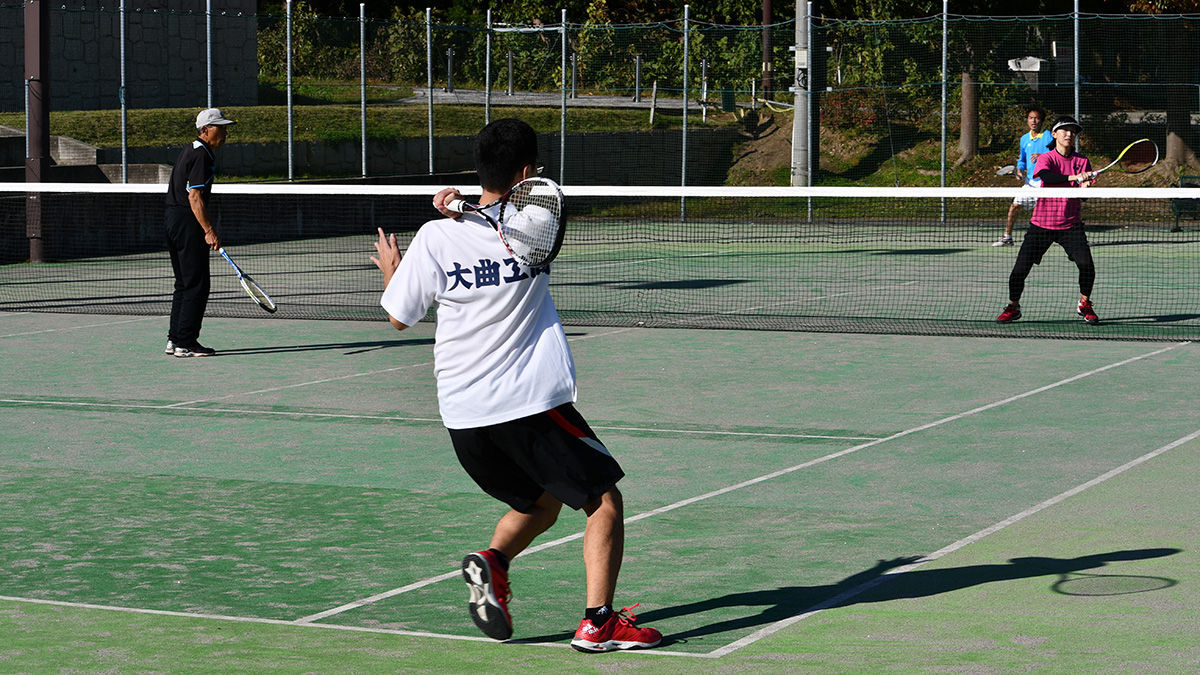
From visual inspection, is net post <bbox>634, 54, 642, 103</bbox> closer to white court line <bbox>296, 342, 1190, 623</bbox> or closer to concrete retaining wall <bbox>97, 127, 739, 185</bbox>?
concrete retaining wall <bbox>97, 127, 739, 185</bbox>

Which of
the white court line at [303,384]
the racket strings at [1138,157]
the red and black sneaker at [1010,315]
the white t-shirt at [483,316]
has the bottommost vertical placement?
the white court line at [303,384]

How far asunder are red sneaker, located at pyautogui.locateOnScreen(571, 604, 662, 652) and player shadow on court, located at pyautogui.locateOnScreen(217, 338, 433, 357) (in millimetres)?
8100

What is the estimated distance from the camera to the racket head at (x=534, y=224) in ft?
16.8

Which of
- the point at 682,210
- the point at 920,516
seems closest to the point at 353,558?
the point at 920,516

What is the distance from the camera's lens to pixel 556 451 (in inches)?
200

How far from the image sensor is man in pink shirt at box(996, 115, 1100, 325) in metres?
14.1

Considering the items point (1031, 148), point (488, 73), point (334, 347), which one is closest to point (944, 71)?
point (1031, 148)

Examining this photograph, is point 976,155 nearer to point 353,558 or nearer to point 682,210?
point 682,210

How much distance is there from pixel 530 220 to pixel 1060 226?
9819 mm

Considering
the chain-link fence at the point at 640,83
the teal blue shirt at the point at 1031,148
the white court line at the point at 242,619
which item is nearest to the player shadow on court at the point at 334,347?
the white court line at the point at 242,619

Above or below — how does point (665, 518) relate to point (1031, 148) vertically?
below

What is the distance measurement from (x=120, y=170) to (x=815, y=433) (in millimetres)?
17408

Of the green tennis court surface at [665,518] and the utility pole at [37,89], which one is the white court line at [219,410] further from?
→ the utility pole at [37,89]

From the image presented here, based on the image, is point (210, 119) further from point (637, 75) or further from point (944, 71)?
point (637, 75)
